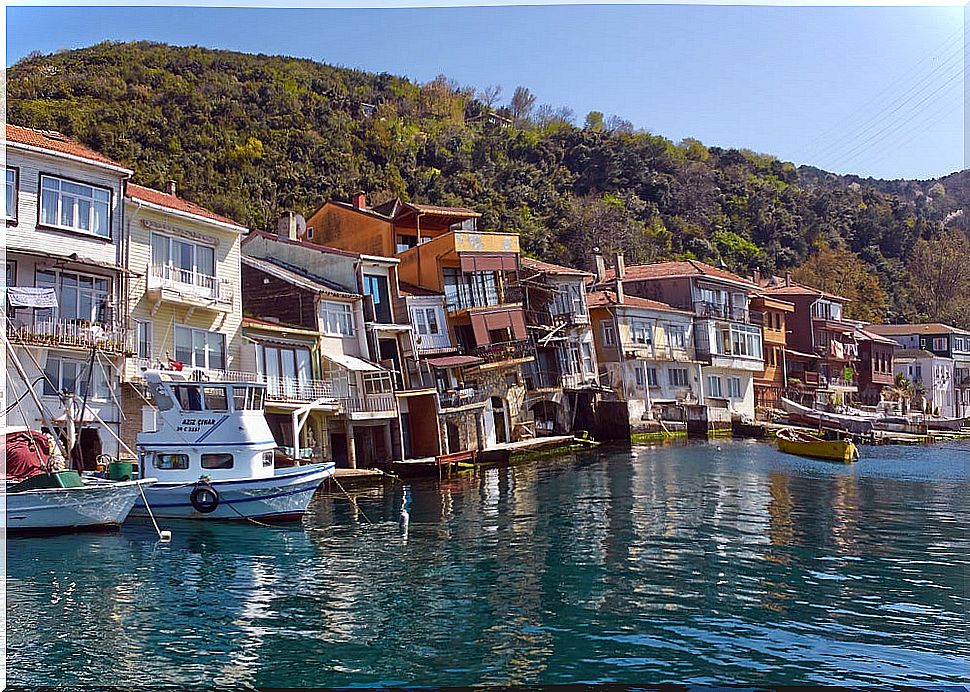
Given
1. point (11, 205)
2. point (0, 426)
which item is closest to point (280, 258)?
point (11, 205)

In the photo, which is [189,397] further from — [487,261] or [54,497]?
[487,261]

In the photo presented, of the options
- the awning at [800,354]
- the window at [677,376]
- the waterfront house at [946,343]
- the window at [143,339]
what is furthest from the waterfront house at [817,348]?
the window at [143,339]

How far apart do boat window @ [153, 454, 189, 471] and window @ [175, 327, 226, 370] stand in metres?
5.36

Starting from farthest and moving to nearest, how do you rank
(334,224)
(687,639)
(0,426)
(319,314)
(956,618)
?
(334,224), (319,314), (0,426), (956,618), (687,639)

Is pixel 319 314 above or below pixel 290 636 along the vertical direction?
above

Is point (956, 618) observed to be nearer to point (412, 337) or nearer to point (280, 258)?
point (412, 337)

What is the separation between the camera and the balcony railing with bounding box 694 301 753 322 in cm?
4478

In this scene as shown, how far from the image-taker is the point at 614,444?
35.6 m

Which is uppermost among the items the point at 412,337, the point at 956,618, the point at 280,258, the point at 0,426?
the point at 280,258

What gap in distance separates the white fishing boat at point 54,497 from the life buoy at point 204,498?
1.24 m

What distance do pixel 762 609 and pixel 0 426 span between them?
31.8 ft

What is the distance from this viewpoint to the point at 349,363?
2688 cm

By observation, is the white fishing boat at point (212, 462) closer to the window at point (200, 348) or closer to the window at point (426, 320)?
the window at point (200, 348)

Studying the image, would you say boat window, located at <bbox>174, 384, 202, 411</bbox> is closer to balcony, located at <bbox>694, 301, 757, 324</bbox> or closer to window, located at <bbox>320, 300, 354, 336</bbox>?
window, located at <bbox>320, 300, 354, 336</bbox>
